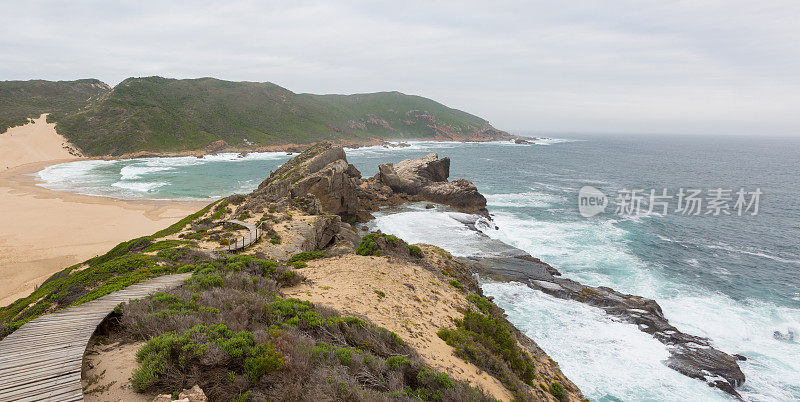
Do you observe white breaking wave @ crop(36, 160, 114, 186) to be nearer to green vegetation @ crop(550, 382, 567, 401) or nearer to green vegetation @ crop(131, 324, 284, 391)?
green vegetation @ crop(131, 324, 284, 391)

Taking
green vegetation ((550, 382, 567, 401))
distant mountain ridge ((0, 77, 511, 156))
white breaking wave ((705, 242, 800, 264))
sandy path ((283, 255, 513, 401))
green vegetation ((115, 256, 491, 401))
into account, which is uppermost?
distant mountain ridge ((0, 77, 511, 156))

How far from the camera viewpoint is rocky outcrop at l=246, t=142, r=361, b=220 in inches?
1308

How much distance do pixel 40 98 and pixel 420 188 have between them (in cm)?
15388

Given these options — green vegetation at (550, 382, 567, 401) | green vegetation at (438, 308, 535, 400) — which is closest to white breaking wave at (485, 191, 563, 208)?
green vegetation at (438, 308, 535, 400)

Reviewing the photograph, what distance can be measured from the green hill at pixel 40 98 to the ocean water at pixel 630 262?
4920 centimetres

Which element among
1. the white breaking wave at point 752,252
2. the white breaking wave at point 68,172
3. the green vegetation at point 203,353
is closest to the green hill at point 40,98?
the white breaking wave at point 68,172

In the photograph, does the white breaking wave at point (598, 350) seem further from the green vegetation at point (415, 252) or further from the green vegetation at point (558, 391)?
the green vegetation at point (415, 252)

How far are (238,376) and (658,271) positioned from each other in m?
32.5

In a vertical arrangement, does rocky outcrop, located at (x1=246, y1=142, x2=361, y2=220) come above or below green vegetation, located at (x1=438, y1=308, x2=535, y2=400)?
above

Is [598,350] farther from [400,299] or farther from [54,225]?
[54,225]

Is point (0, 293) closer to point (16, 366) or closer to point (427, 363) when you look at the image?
point (16, 366)

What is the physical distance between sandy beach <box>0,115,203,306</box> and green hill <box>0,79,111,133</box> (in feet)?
187

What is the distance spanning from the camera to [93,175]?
6250 centimetres

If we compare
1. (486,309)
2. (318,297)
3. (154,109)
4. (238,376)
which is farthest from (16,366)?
(154,109)
